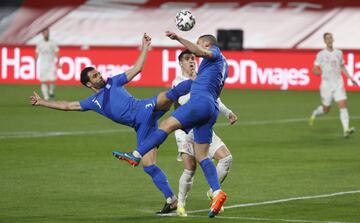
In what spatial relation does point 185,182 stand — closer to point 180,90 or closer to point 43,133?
point 180,90

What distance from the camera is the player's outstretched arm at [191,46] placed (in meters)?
13.5

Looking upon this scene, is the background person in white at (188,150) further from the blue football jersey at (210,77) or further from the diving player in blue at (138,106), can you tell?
the blue football jersey at (210,77)

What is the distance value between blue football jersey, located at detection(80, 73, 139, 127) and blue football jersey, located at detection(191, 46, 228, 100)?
45.6 inches

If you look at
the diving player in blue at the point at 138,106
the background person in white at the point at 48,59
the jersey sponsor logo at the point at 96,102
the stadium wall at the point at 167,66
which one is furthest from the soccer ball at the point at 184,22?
the stadium wall at the point at 167,66

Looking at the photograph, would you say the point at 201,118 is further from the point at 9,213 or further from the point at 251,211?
the point at 9,213

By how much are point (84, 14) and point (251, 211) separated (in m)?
42.5

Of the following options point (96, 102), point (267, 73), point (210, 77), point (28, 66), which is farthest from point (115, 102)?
point (28, 66)

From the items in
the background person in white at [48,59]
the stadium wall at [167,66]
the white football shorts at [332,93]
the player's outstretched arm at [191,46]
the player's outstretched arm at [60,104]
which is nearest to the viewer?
the player's outstretched arm at [191,46]

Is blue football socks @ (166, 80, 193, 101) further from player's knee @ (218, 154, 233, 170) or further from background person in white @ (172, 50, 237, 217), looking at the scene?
player's knee @ (218, 154, 233, 170)

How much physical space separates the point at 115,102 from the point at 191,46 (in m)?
1.96

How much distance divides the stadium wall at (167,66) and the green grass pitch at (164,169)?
779cm

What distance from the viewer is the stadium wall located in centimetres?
4206

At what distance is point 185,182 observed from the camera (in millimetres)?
14945

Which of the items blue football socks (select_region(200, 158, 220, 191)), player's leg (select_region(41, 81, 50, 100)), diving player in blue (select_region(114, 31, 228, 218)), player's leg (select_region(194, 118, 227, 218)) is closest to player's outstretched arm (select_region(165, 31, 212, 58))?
diving player in blue (select_region(114, 31, 228, 218))
